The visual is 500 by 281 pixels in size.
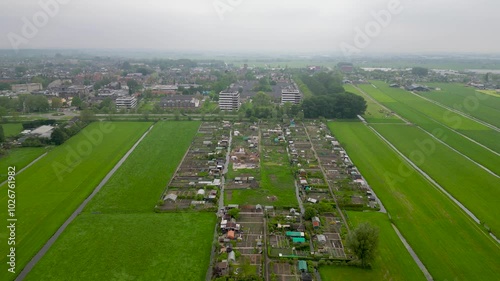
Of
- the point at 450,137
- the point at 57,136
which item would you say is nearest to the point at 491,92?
the point at 450,137

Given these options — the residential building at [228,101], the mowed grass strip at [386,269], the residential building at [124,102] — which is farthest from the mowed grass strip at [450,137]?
the residential building at [124,102]

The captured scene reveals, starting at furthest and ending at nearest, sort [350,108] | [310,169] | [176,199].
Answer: [350,108]
[310,169]
[176,199]

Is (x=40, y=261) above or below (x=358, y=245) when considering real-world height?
below

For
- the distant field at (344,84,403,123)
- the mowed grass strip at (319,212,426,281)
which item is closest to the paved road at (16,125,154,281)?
the mowed grass strip at (319,212,426,281)

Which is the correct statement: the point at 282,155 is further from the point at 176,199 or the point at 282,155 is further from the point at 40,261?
the point at 40,261

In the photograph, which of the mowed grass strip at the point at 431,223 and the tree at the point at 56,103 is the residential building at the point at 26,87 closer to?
the tree at the point at 56,103

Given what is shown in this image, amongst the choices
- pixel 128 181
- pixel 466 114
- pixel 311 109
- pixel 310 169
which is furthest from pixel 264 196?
pixel 466 114

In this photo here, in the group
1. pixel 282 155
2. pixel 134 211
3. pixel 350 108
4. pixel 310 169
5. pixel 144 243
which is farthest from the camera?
pixel 350 108

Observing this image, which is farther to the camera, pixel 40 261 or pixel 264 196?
pixel 264 196

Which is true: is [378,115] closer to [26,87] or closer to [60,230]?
[60,230]
